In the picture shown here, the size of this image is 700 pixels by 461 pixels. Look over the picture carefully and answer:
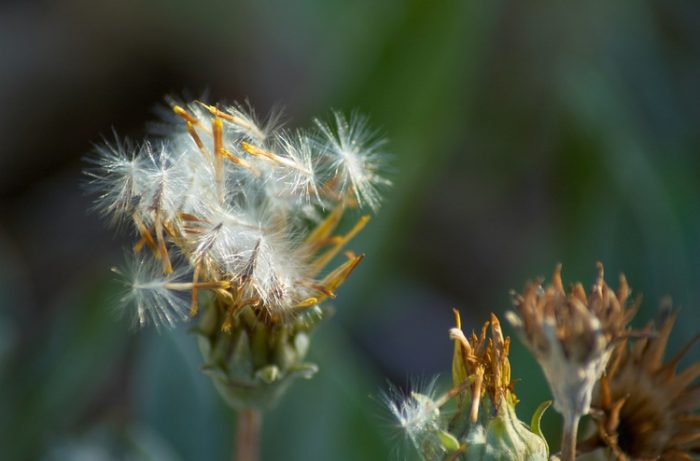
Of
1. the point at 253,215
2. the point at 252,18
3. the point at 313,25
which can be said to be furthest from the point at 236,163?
the point at 252,18

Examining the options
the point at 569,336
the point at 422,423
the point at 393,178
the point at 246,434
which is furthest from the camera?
the point at 393,178

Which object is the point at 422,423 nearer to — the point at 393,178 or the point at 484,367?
the point at 484,367

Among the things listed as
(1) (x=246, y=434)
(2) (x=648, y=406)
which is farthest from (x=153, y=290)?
(2) (x=648, y=406)

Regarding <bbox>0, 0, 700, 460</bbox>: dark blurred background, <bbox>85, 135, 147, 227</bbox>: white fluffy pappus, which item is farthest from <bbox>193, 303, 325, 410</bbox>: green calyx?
<bbox>0, 0, 700, 460</bbox>: dark blurred background

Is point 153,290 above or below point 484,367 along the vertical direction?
below

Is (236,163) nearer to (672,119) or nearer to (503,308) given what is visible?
(503,308)

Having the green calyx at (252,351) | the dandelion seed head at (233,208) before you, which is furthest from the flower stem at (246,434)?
the dandelion seed head at (233,208)

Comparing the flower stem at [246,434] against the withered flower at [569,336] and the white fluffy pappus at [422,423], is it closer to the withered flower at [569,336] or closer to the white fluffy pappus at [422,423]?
the white fluffy pappus at [422,423]
